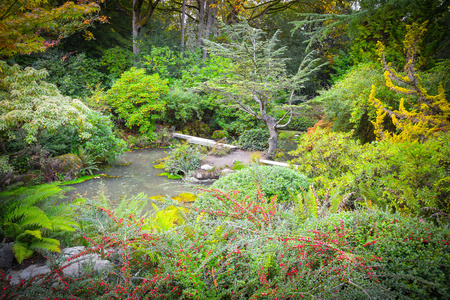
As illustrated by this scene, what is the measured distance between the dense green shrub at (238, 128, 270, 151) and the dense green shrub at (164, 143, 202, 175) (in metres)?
2.40

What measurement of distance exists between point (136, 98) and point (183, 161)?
401 cm

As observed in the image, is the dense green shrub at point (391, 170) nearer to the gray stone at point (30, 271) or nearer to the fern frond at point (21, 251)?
the gray stone at point (30, 271)

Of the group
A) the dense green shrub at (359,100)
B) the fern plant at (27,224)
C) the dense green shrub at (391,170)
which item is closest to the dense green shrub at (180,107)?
the dense green shrub at (359,100)

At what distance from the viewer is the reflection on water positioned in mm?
5004

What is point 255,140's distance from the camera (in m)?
8.87

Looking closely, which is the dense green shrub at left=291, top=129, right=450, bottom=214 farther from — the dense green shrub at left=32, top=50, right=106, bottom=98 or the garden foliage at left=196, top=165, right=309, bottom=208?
the dense green shrub at left=32, top=50, right=106, bottom=98

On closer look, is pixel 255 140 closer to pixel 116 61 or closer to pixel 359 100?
pixel 359 100

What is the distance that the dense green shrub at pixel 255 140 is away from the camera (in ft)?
28.7

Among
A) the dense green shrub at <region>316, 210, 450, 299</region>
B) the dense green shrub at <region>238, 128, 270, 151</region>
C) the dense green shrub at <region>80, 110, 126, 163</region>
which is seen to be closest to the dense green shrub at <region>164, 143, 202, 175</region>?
the dense green shrub at <region>80, 110, 126, 163</region>

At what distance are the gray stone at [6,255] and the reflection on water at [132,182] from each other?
7.51ft

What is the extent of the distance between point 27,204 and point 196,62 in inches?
457

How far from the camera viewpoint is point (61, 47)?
1026cm

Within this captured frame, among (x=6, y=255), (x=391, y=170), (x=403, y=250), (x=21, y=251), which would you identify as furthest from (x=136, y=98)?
(x=403, y=250)

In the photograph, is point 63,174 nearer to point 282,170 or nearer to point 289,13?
point 282,170
